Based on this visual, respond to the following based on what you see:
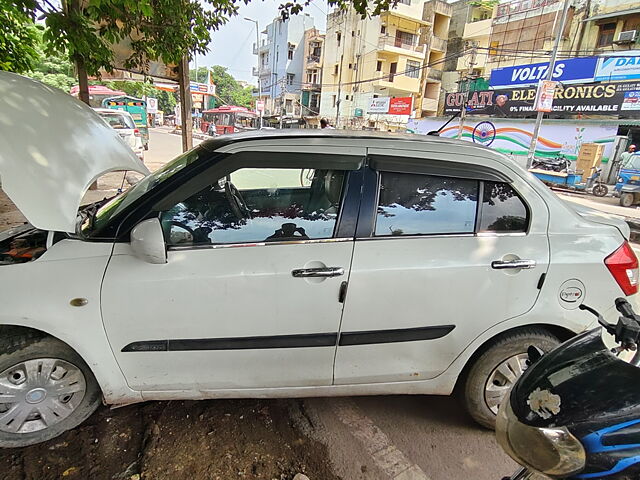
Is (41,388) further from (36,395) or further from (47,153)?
(47,153)

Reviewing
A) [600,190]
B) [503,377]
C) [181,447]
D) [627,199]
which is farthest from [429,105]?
[181,447]

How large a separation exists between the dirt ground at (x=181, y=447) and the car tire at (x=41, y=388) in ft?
0.38

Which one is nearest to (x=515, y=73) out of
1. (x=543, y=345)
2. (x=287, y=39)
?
(x=543, y=345)

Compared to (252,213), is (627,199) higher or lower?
lower

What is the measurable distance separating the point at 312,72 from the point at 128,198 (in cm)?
4695

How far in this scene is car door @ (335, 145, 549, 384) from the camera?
2.04 metres

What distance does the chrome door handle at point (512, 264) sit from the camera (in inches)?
82.4

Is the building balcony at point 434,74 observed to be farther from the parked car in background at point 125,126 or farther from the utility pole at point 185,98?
the utility pole at point 185,98

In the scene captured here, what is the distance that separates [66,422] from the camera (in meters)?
2.10

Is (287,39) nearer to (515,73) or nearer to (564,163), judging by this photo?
(515,73)

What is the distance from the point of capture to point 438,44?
3584 cm

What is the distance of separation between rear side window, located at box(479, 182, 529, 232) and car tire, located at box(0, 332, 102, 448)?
237cm

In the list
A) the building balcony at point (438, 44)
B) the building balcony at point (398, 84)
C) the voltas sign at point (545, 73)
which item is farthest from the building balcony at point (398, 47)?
the voltas sign at point (545, 73)

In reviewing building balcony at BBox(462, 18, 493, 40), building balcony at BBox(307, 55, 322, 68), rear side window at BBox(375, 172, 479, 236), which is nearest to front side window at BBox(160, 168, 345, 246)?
rear side window at BBox(375, 172, 479, 236)
